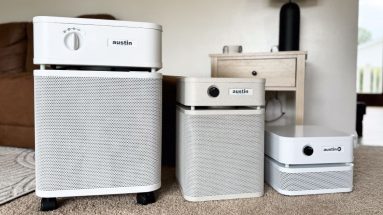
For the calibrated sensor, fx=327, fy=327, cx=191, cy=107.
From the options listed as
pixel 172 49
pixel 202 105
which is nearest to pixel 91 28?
pixel 202 105

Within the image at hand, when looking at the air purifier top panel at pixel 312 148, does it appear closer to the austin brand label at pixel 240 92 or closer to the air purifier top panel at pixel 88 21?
the austin brand label at pixel 240 92

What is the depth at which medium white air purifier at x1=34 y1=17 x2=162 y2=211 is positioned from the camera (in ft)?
2.78

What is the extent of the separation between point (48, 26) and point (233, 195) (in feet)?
2.29

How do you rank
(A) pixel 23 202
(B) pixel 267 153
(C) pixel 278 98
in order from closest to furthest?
(A) pixel 23 202 < (B) pixel 267 153 < (C) pixel 278 98

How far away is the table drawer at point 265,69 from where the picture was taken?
4.95ft

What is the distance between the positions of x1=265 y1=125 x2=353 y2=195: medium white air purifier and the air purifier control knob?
677mm

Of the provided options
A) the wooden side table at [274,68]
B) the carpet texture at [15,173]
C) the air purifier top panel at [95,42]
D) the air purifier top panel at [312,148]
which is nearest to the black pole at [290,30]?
the wooden side table at [274,68]

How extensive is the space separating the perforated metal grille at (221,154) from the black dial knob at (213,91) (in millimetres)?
64

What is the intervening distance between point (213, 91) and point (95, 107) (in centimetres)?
34

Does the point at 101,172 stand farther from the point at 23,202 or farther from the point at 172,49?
the point at 172,49

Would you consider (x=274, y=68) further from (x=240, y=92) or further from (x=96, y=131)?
(x=96, y=131)

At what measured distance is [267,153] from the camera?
1167 mm

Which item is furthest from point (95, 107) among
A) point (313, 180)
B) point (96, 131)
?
point (313, 180)

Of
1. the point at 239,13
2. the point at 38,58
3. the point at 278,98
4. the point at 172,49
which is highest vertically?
the point at 239,13
